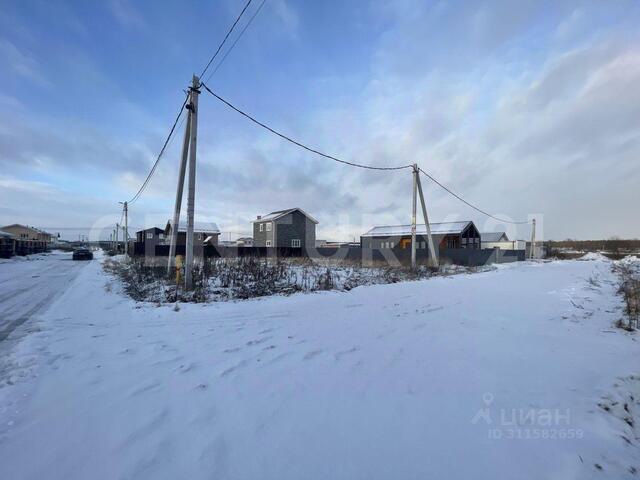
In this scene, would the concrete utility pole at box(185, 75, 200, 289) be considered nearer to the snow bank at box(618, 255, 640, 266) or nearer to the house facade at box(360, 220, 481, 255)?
the house facade at box(360, 220, 481, 255)

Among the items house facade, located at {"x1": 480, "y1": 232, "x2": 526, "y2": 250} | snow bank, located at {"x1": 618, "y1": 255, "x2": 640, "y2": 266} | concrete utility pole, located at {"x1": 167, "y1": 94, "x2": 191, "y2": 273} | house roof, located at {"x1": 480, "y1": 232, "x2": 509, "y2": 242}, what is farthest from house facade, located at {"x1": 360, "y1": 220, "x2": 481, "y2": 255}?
concrete utility pole, located at {"x1": 167, "y1": 94, "x2": 191, "y2": 273}

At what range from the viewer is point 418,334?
15.7ft

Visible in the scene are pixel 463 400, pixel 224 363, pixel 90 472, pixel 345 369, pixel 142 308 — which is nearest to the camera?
pixel 90 472

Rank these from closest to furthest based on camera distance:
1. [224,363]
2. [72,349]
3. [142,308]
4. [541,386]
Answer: [541,386] → [224,363] → [72,349] → [142,308]

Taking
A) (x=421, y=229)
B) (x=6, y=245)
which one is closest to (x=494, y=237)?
(x=421, y=229)

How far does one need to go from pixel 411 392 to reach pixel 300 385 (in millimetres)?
1093

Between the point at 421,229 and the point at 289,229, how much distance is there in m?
16.6

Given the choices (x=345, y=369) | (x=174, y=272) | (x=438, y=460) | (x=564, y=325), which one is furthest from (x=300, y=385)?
(x=174, y=272)

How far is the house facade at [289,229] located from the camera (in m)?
32.9

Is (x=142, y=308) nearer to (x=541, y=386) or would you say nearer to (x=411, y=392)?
(x=411, y=392)

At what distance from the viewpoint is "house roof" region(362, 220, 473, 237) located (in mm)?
34081

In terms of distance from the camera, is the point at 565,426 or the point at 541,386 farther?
the point at 541,386

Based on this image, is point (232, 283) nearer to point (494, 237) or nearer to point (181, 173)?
point (181, 173)

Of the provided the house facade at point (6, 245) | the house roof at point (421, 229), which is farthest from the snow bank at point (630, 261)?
the house facade at point (6, 245)
